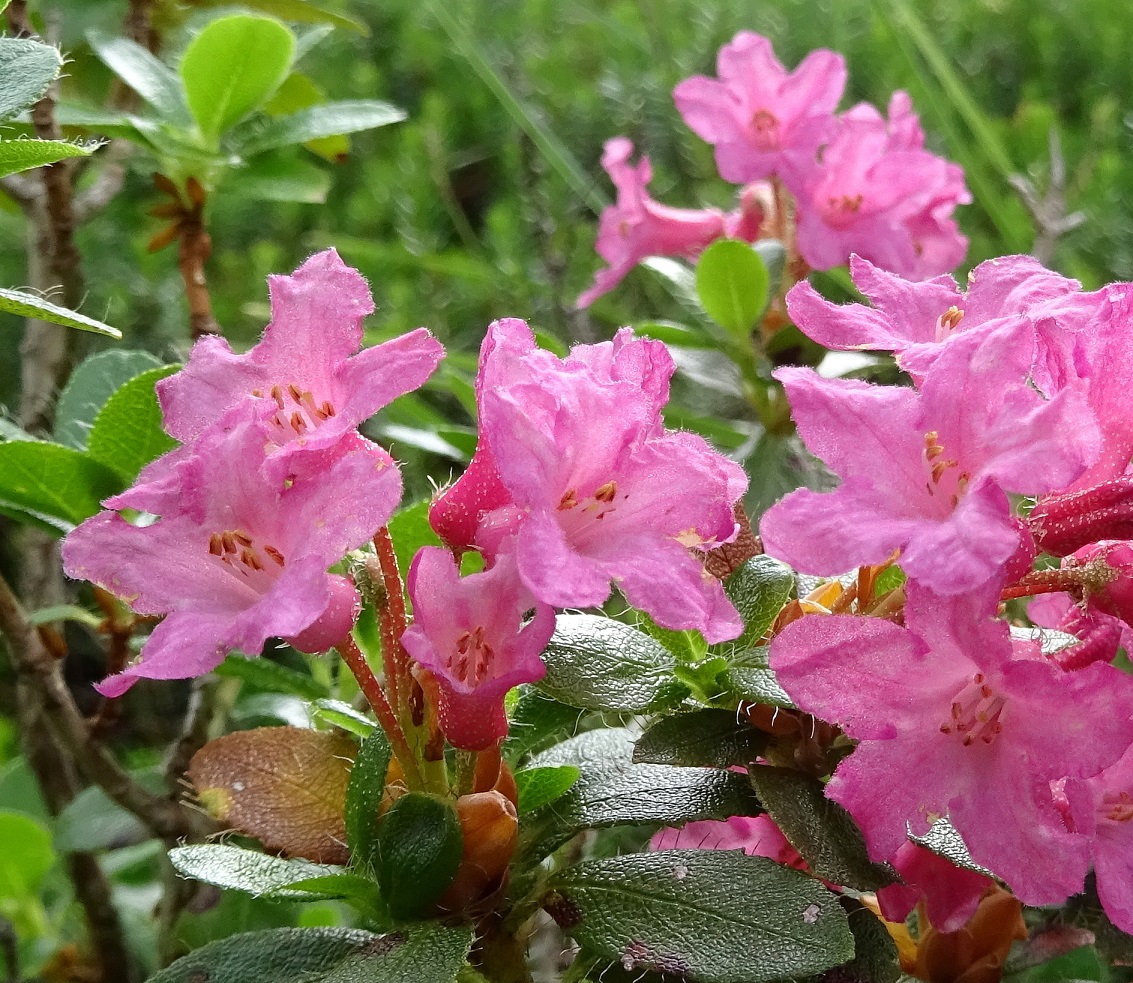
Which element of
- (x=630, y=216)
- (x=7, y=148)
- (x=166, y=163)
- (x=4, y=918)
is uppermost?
(x=7, y=148)

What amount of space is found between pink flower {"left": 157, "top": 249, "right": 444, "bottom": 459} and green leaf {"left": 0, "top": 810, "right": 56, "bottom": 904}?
707mm

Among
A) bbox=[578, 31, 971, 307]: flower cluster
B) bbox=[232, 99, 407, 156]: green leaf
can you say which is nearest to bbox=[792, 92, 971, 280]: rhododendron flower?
bbox=[578, 31, 971, 307]: flower cluster

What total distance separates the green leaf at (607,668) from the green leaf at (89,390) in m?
0.44

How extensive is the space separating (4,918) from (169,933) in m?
0.39

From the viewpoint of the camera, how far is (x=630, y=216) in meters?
1.30

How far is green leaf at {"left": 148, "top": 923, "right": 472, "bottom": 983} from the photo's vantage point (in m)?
0.54

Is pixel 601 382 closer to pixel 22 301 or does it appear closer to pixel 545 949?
pixel 22 301

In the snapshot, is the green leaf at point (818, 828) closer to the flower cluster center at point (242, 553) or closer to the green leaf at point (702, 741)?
the green leaf at point (702, 741)

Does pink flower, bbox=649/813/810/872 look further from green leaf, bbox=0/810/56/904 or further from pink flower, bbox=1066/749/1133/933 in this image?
green leaf, bbox=0/810/56/904

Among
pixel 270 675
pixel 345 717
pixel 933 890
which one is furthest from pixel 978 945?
pixel 270 675

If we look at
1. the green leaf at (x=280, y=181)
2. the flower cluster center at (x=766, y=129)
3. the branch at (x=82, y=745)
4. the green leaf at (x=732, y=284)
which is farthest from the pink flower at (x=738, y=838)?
the flower cluster center at (x=766, y=129)

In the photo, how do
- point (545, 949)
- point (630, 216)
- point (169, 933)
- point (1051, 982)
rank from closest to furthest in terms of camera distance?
point (1051, 982)
point (169, 933)
point (545, 949)
point (630, 216)

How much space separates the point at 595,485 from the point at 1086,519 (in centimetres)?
22

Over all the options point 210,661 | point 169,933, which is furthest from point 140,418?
point 169,933
